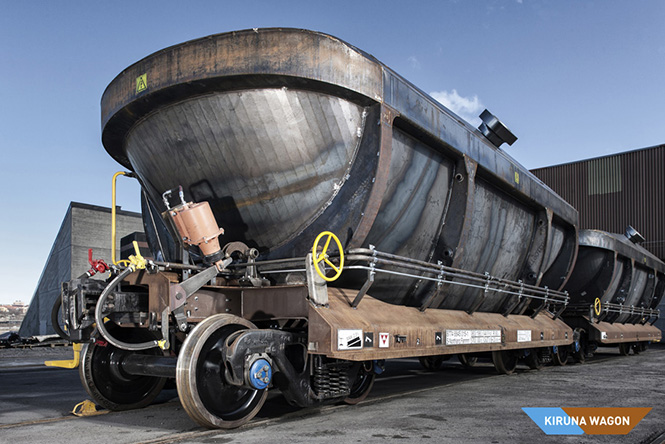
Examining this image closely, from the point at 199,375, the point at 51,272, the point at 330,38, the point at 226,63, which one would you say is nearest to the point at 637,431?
the point at 199,375

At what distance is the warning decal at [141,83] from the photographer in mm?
5082

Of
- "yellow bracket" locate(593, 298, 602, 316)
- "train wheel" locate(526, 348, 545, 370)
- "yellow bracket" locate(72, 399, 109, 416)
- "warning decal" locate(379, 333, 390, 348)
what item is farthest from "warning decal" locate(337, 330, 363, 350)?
"yellow bracket" locate(593, 298, 602, 316)

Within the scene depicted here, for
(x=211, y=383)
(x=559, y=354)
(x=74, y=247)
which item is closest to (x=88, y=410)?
(x=211, y=383)

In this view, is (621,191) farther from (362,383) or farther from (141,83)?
(141,83)

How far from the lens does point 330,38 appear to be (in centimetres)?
486

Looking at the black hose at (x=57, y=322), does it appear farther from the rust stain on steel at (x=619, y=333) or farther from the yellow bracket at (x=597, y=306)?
the yellow bracket at (x=597, y=306)

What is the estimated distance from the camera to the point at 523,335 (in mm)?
8250

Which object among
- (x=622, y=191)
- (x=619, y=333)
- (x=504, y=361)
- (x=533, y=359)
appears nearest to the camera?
(x=504, y=361)

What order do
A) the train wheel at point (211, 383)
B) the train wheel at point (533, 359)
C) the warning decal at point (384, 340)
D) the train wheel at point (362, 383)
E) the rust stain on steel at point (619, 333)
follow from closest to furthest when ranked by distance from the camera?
the train wheel at point (211, 383) < the warning decal at point (384, 340) < the train wheel at point (362, 383) < the train wheel at point (533, 359) < the rust stain on steel at point (619, 333)

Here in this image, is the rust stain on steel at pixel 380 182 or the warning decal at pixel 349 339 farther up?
the rust stain on steel at pixel 380 182

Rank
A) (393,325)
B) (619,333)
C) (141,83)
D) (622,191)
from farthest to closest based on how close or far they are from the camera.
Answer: (622,191) → (619,333) → (393,325) → (141,83)

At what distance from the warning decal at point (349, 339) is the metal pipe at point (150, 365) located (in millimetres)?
1377

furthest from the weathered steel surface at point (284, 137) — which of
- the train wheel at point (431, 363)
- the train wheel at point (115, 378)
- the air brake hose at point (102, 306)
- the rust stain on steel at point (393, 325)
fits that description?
the train wheel at point (431, 363)

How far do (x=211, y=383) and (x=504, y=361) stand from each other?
250 inches
